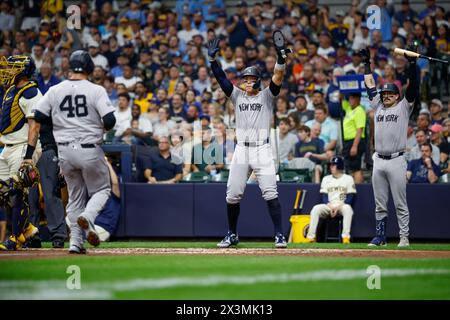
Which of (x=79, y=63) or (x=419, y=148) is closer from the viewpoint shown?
(x=79, y=63)

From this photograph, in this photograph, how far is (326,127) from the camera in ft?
55.4

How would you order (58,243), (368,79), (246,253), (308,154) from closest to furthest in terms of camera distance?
1. (246,253)
2. (58,243)
3. (368,79)
4. (308,154)

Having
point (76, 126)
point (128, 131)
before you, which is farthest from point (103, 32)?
point (76, 126)

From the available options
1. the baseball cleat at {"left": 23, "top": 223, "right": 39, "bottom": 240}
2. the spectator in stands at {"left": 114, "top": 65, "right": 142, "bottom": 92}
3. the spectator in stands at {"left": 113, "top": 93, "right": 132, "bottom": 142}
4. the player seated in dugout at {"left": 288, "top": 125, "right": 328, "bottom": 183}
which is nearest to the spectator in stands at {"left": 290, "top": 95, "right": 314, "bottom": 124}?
the player seated in dugout at {"left": 288, "top": 125, "right": 328, "bottom": 183}

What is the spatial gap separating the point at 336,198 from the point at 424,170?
6.02 ft

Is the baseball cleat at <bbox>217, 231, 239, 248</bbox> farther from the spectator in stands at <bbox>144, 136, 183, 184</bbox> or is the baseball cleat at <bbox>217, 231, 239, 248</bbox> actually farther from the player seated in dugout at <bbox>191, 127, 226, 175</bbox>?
the spectator in stands at <bbox>144, 136, 183, 184</bbox>

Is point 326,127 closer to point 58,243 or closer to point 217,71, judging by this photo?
point 217,71

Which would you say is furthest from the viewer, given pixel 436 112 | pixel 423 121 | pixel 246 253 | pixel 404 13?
pixel 404 13

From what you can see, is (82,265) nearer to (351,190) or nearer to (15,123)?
(15,123)

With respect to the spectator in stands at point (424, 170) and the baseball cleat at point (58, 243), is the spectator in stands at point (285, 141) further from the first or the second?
the baseball cleat at point (58, 243)

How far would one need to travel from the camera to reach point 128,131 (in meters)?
17.5

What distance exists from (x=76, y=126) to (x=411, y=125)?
31.9 feet

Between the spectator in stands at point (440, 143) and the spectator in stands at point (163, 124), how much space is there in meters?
5.10

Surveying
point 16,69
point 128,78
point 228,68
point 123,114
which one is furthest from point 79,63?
point 128,78
